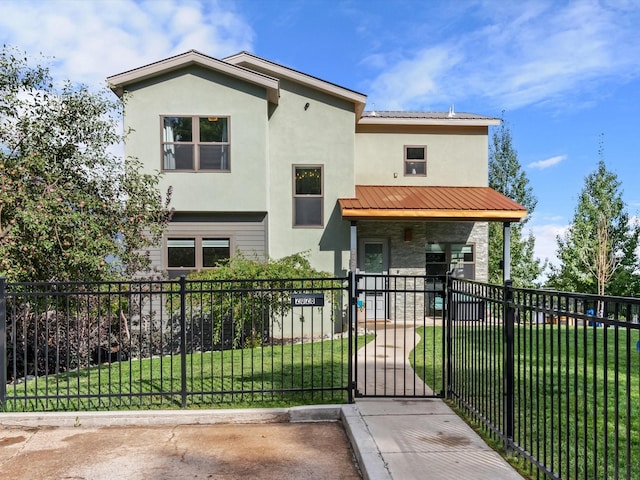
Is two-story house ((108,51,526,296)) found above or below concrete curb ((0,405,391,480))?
above

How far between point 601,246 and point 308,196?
49.6 ft

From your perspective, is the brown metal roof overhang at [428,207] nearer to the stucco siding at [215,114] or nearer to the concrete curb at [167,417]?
the stucco siding at [215,114]

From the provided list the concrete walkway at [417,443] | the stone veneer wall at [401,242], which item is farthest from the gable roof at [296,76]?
the concrete walkway at [417,443]

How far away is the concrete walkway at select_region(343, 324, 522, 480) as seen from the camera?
4.20 metres

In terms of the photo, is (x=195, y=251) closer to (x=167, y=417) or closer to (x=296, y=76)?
(x=296, y=76)

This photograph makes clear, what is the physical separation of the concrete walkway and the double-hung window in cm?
847

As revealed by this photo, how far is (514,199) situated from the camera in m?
28.3

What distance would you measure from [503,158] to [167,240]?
2222cm

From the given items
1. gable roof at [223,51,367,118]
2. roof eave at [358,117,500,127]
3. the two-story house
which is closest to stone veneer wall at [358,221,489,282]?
the two-story house

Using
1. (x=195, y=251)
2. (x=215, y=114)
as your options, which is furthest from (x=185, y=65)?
(x=195, y=251)

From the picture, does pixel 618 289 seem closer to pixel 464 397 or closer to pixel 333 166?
pixel 333 166

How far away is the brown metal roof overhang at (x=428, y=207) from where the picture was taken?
46.2ft

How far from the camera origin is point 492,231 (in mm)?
25188

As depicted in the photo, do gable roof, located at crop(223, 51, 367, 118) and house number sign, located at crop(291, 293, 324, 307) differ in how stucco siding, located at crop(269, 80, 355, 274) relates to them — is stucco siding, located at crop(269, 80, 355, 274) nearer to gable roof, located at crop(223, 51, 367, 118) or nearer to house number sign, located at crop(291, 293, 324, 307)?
gable roof, located at crop(223, 51, 367, 118)
